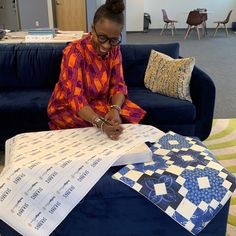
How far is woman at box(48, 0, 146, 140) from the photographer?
1.42 m

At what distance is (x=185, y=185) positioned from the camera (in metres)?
1.16

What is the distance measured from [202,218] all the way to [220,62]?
4.63 metres

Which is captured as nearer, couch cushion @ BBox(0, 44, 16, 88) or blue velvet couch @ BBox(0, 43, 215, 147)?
blue velvet couch @ BBox(0, 43, 215, 147)

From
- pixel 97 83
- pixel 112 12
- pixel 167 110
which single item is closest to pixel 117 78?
pixel 97 83

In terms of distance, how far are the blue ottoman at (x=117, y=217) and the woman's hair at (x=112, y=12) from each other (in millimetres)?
698

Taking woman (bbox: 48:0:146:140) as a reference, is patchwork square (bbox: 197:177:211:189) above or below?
below

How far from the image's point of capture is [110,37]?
4.66 feet

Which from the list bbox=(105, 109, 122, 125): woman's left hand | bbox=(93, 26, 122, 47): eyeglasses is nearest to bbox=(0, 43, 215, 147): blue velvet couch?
bbox=(105, 109, 122, 125): woman's left hand

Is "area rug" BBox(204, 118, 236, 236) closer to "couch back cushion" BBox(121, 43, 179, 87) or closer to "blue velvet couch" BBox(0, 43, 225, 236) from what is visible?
"blue velvet couch" BBox(0, 43, 225, 236)

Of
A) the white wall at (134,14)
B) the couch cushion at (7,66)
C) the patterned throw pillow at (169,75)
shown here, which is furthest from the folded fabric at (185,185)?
the white wall at (134,14)

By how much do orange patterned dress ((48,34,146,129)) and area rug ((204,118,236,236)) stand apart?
81 centimetres

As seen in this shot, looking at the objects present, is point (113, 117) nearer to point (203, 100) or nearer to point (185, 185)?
point (185, 185)

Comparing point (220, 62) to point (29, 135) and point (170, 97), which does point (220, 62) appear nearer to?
point (170, 97)

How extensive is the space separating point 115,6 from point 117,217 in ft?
3.14
